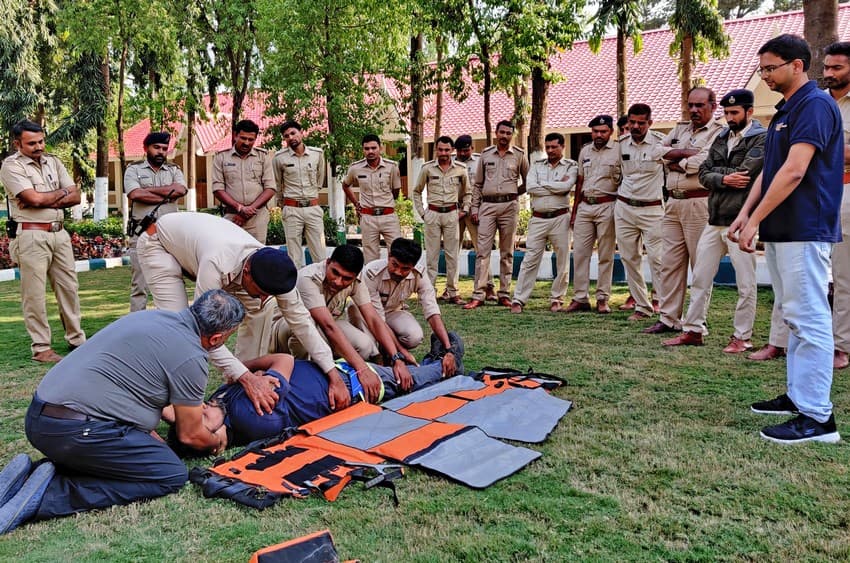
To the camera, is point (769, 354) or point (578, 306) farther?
point (578, 306)

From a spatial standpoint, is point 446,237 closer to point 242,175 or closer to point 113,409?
point 242,175

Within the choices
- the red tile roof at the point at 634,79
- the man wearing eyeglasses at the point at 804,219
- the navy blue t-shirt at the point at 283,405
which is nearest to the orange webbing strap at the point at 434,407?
the navy blue t-shirt at the point at 283,405

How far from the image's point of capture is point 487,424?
375 centimetres

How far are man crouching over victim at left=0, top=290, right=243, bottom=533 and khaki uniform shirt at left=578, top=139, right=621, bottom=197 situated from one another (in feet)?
16.1

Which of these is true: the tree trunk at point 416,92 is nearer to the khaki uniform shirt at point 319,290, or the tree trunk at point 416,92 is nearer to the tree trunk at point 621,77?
the tree trunk at point 621,77

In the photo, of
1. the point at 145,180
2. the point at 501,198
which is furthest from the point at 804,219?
the point at 145,180

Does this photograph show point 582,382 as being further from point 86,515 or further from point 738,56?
point 738,56

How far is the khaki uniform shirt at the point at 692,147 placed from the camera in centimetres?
577

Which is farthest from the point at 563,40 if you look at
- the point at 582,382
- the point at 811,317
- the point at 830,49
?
the point at 811,317

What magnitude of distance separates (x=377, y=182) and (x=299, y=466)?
511 centimetres

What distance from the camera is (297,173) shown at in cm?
788

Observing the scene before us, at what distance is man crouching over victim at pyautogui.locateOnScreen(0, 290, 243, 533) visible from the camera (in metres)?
2.79

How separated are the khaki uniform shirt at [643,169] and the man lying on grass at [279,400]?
336cm

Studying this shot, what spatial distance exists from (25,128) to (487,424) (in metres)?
4.20
